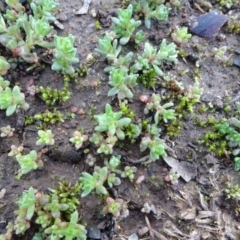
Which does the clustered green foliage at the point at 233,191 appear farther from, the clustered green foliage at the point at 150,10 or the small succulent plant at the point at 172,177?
the clustered green foliage at the point at 150,10

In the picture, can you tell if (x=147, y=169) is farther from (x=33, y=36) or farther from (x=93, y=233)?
(x=33, y=36)

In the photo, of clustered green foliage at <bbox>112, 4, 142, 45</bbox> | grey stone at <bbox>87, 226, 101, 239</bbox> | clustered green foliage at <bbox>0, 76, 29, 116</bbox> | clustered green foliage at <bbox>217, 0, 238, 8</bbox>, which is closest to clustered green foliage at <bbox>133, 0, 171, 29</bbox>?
clustered green foliage at <bbox>112, 4, 142, 45</bbox>

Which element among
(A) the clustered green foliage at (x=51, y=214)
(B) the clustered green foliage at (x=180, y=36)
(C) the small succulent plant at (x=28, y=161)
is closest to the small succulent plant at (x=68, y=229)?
(A) the clustered green foliage at (x=51, y=214)

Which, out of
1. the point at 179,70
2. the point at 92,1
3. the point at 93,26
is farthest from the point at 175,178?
the point at 92,1

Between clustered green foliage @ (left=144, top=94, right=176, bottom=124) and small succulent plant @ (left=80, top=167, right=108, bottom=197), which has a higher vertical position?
clustered green foliage @ (left=144, top=94, right=176, bottom=124)

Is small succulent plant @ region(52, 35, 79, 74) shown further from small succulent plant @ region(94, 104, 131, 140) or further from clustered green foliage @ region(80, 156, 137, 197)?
clustered green foliage @ region(80, 156, 137, 197)
